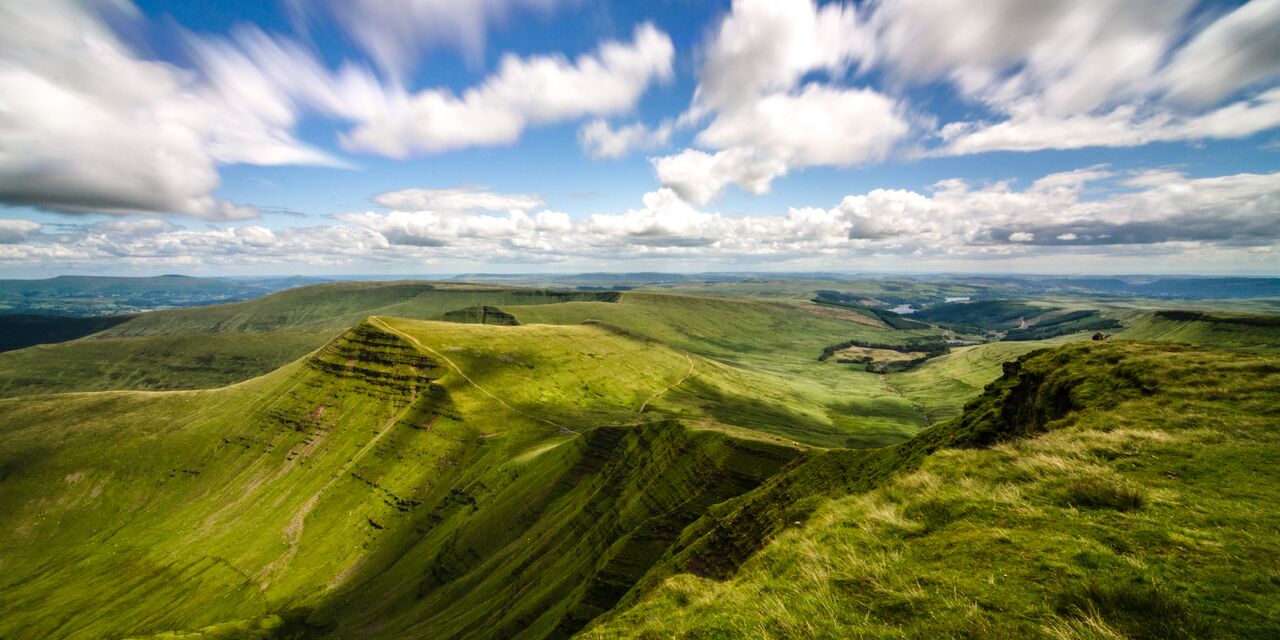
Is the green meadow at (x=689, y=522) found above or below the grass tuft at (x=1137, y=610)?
below

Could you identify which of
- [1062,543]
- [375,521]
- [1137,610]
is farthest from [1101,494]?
[375,521]

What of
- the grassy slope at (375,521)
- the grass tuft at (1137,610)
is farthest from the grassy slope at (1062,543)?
the grassy slope at (375,521)

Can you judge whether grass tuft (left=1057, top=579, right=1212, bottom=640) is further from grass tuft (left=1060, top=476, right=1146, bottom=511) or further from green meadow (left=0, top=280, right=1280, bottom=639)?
grass tuft (left=1060, top=476, right=1146, bottom=511)

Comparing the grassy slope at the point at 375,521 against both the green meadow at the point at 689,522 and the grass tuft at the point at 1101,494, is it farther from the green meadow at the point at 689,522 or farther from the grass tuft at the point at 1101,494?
the grass tuft at the point at 1101,494

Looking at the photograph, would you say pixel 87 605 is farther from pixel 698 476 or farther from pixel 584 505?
pixel 698 476

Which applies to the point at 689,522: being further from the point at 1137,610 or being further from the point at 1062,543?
the point at 1137,610

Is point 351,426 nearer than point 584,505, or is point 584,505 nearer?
point 584,505

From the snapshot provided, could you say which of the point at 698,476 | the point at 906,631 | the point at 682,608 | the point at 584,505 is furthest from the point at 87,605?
the point at 906,631
